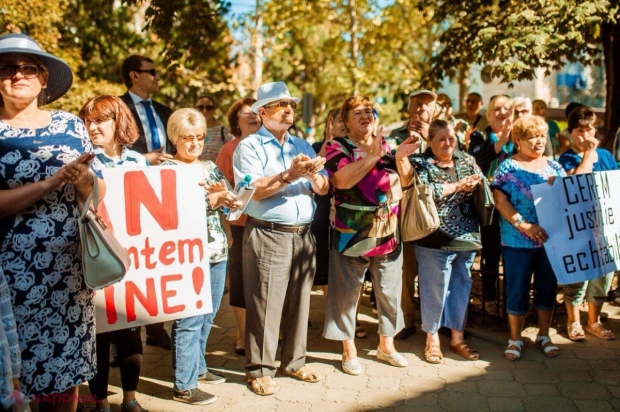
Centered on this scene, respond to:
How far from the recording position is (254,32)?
20656 mm

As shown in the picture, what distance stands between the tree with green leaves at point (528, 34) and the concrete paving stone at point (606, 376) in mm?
3539

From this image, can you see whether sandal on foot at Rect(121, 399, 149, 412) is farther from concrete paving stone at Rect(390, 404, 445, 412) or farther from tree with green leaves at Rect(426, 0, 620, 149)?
tree with green leaves at Rect(426, 0, 620, 149)

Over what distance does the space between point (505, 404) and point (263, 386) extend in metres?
1.62

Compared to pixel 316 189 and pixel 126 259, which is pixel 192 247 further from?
pixel 316 189

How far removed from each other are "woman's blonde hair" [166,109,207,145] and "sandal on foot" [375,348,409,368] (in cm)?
225

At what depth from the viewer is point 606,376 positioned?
4.60 m

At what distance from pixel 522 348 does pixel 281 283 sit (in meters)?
2.23

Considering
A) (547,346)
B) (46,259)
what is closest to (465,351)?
(547,346)

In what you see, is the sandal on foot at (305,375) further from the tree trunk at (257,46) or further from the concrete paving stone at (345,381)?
the tree trunk at (257,46)

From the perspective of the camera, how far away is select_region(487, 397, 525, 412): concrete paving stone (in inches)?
161

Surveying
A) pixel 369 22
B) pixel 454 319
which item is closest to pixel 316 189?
pixel 454 319

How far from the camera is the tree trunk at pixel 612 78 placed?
7930 millimetres

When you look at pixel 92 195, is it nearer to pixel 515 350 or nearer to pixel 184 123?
pixel 184 123

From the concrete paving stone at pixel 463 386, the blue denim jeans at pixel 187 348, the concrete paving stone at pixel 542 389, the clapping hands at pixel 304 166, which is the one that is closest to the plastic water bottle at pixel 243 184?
the clapping hands at pixel 304 166
